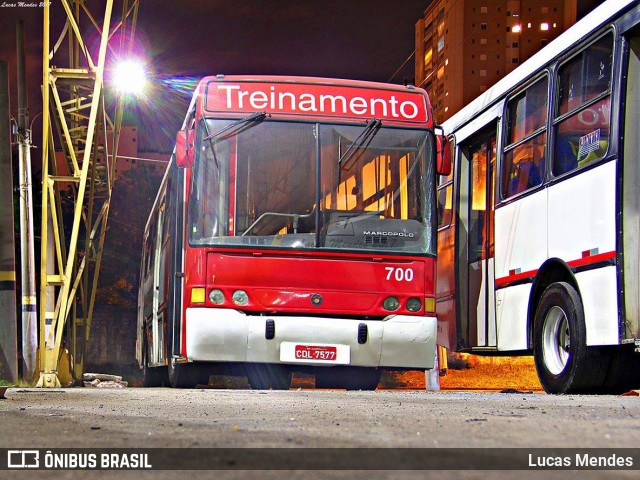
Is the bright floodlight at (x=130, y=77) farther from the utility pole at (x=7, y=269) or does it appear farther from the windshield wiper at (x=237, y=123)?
the windshield wiper at (x=237, y=123)

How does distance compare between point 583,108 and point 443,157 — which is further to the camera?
point 443,157

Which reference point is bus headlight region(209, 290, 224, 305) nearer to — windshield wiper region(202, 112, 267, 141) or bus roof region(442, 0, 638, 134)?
windshield wiper region(202, 112, 267, 141)

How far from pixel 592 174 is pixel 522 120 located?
6.75ft

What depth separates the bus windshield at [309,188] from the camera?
39.9ft

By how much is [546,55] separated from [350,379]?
14.2 ft

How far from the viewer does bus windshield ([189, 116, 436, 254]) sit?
12.2 m

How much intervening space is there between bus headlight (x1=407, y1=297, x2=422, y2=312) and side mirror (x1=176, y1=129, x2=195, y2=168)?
2.82 meters

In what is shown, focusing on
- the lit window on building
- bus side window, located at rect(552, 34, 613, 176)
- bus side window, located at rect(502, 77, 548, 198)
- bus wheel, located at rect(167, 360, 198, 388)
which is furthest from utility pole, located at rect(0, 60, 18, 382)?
the lit window on building

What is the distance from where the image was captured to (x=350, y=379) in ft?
43.0

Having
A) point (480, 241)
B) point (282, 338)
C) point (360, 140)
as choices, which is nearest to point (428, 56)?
point (480, 241)

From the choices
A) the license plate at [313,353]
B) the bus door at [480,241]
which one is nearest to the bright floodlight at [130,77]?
the bus door at [480,241]

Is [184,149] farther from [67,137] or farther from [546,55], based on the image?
[67,137]

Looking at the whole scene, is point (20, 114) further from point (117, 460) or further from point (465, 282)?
point (117, 460)

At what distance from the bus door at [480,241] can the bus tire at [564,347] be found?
55.9 inches
